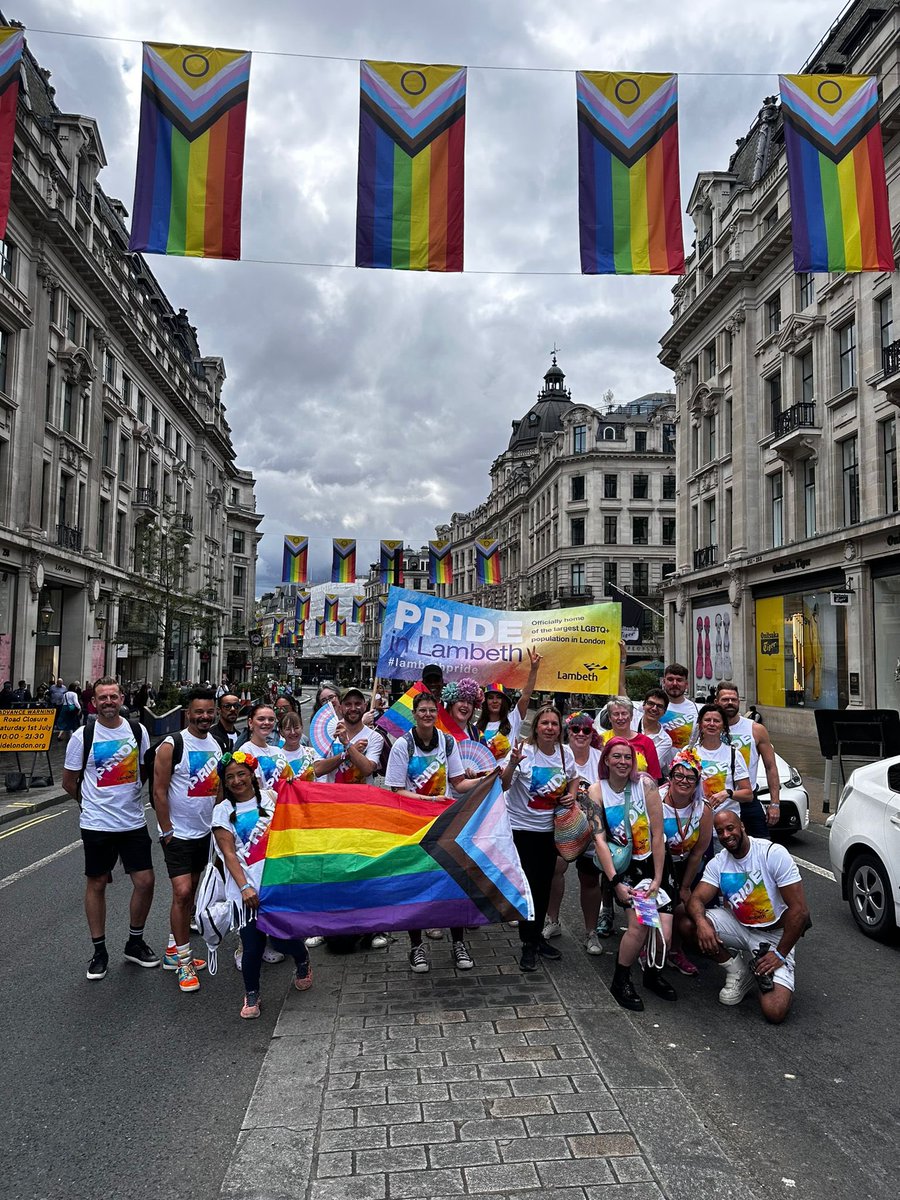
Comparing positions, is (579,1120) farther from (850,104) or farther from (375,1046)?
(850,104)

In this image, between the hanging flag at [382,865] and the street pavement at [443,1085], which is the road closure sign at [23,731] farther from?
the hanging flag at [382,865]

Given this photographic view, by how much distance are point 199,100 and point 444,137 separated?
293 cm

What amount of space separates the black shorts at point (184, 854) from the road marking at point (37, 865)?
363cm

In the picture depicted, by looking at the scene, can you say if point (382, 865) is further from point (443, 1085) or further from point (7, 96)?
point (7, 96)

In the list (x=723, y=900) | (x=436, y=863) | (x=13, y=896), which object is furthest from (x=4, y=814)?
(x=723, y=900)

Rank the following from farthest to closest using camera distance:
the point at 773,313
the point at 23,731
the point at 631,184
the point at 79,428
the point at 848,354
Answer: the point at 79,428 → the point at 773,313 → the point at 848,354 → the point at 23,731 → the point at 631,184

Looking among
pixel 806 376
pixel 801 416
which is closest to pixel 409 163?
pixel 801 416

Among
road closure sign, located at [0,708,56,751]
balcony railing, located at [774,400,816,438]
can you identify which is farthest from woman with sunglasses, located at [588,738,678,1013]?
balcony railing, located at [774,400,816,438]

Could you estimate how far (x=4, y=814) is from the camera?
12.1m

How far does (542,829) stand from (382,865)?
4.01ft

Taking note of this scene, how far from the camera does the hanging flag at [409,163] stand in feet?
32.3

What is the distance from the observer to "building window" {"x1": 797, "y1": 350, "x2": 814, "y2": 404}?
93.8 feet

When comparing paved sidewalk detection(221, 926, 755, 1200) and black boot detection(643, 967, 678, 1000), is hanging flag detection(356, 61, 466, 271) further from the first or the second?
paved sidewalk detection(221, 926, 755, 1200)

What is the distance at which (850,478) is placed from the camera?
84.6ft
